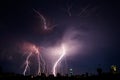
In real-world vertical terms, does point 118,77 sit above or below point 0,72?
below

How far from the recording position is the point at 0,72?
11219 cm

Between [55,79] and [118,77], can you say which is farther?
[55,79]

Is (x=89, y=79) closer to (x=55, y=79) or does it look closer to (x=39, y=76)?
(x=55, y=79)

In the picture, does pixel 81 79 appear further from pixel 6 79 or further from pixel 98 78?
pixel 6 79

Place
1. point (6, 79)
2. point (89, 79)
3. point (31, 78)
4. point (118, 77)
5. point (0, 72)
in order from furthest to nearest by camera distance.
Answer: point (0, 72) < point (31, 78) < point (6, 79) < point (89, 79) < point (118, 77)

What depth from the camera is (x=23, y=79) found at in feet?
317

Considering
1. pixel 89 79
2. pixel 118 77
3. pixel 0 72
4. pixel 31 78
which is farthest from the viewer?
pixel 0 72

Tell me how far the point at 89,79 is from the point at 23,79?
32157 millimetres

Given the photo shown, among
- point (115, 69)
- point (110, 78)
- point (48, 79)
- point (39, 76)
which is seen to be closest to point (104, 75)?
point (110, 78)

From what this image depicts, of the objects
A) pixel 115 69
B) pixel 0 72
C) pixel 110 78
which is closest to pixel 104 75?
pixel 110 78

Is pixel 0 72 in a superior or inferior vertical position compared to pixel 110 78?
superior

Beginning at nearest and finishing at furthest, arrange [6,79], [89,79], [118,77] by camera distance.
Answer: [118,77] → [89,79] → [6,79]

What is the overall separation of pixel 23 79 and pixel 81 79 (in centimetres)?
2777

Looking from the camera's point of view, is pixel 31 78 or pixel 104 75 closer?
pixel 104 75
